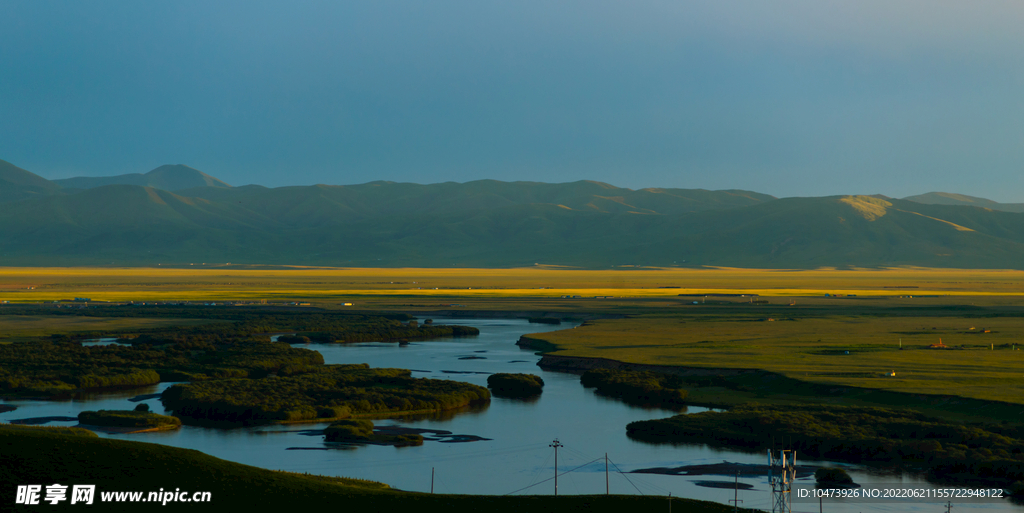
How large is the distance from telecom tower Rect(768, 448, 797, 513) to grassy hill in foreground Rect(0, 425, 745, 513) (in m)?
1.92

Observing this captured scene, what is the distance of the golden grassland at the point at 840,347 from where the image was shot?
197 feet

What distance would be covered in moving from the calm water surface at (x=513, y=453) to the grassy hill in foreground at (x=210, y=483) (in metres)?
4.65

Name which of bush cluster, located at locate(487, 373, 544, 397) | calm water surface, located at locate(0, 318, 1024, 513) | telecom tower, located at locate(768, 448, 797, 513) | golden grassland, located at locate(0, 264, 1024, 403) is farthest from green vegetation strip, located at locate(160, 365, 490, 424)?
telecom tower, located at locate(768, 448, 797, 513)

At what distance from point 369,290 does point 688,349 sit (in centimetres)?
10938

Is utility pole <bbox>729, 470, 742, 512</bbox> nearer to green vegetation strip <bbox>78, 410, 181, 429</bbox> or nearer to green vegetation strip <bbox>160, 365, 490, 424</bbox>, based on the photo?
green vegetation strip <bbox>160, 365, 490, 424</bbox>

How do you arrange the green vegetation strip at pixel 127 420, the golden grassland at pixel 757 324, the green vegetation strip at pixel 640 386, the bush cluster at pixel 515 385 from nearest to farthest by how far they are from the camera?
the green vegetation strip at pixel 127 420 < the green vegetation strip at pixel 640 386 < the bush cluster at pixel 515 385 < the golden grassland at pixel 757 324

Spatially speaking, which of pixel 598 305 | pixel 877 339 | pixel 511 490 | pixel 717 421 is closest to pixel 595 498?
pixel 511 490

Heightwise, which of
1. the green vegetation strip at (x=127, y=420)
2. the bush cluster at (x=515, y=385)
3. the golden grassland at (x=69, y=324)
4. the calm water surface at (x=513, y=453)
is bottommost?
the calm water surface at (x=513, y=453)

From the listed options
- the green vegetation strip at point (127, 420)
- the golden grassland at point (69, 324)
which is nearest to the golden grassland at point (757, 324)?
the golden grassland at point (69, 324)

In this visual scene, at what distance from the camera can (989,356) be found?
71312 mm

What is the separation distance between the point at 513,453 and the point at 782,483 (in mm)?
19785

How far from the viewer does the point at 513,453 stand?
152 ft

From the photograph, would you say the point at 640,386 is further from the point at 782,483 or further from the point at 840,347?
the point at 782,483

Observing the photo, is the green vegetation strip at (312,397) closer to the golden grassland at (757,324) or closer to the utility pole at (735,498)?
the golden grassland at (757,324)
